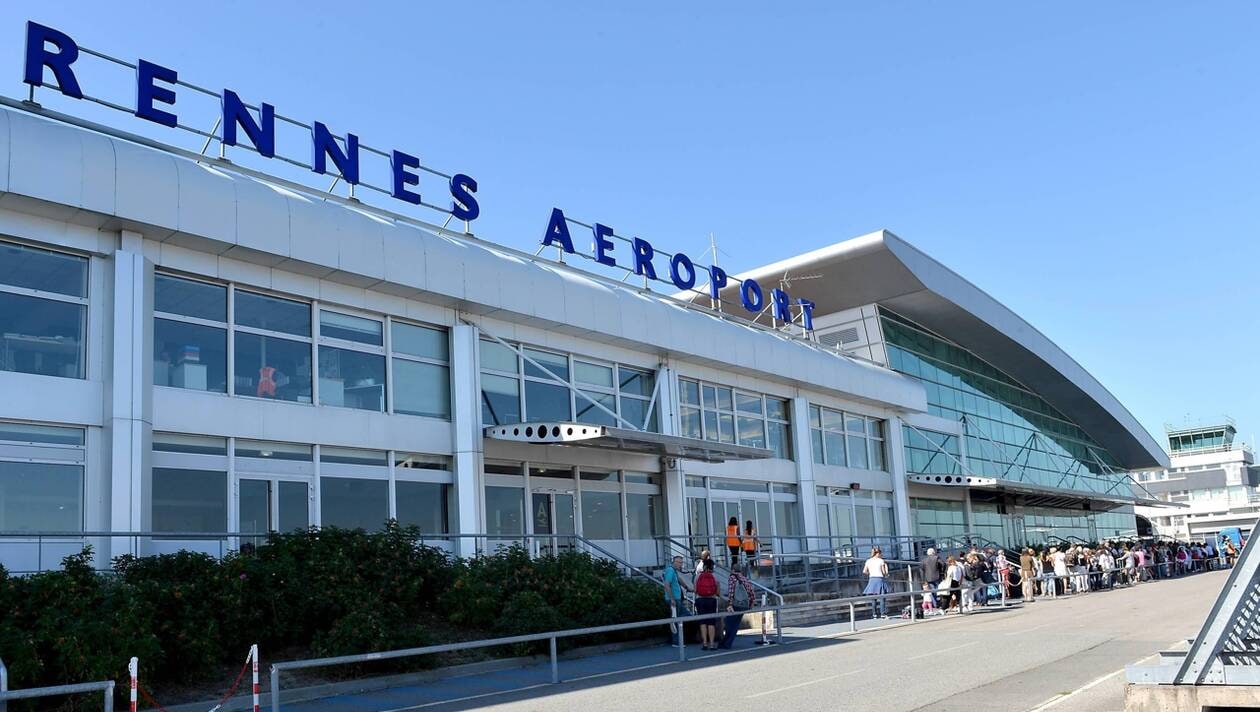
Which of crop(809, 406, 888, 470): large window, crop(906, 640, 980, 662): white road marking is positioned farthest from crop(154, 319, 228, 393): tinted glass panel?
crop(809, 406, 888, 470): large window

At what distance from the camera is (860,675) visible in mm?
14836

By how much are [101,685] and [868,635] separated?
1494 cm

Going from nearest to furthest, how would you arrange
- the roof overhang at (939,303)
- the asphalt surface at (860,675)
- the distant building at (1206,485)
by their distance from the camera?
the asphalt surface at (860,675)
the roof overhang at (939,303)
the distant building at (1206,485)

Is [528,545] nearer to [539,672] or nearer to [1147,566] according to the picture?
[539,672]

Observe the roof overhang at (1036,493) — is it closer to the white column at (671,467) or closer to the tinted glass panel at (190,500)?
the white column at (671,467)

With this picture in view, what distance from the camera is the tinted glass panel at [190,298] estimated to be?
1946 centimetres

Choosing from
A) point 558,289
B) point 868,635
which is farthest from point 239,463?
point 868,635

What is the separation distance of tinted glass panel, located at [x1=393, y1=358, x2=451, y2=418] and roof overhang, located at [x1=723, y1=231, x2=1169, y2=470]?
20114 millimetres

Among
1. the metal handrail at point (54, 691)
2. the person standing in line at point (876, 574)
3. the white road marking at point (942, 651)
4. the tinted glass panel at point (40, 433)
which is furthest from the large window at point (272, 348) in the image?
the person standing in line at point (876, 574)

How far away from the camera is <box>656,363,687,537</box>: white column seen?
29.6 m

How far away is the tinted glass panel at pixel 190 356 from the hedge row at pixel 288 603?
333 centimetres

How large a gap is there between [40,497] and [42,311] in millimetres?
2814

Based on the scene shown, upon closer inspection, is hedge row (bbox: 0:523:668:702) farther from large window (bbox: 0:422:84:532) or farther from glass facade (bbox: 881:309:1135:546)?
glass facade (bbox: 881:309:1135:546)

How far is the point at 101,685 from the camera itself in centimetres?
1062
